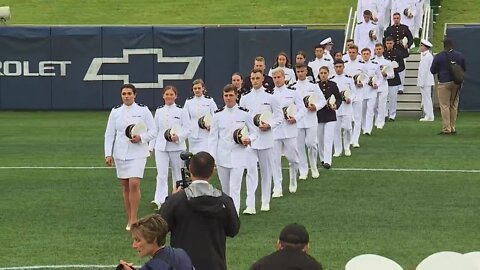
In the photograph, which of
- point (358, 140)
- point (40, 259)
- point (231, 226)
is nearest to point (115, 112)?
point (40, 259)

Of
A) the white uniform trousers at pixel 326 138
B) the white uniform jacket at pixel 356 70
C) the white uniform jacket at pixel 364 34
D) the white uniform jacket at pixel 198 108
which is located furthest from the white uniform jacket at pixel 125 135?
the white uniform jacket at pixel 364 34

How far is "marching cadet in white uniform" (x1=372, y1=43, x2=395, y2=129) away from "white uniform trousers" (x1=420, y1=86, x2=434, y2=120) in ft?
8.49

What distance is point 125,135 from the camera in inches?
590

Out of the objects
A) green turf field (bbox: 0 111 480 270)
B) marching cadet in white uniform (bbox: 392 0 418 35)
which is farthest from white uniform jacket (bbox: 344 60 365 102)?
marching cadet in white uniform (bbox: 392 0 418 35)

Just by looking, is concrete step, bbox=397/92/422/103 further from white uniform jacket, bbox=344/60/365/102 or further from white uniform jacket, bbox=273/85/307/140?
white uniform jacket, bbox=273/85/307/140

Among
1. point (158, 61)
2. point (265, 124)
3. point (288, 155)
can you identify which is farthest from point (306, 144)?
point (158, 61)

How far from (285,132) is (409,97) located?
14310 millimetres

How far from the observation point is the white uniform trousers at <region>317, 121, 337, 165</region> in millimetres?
20594

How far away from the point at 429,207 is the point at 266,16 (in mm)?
26895

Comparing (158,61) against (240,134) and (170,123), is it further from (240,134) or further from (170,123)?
(240,134)

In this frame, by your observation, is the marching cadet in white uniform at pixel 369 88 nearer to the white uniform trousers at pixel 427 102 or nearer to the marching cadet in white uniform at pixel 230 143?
the white uniform trousers at pixel 427 102

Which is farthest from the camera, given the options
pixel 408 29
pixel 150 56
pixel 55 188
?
pixel 150 56

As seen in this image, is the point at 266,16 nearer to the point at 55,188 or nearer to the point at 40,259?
the point at 55,188

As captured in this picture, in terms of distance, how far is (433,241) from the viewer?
46.1ft
